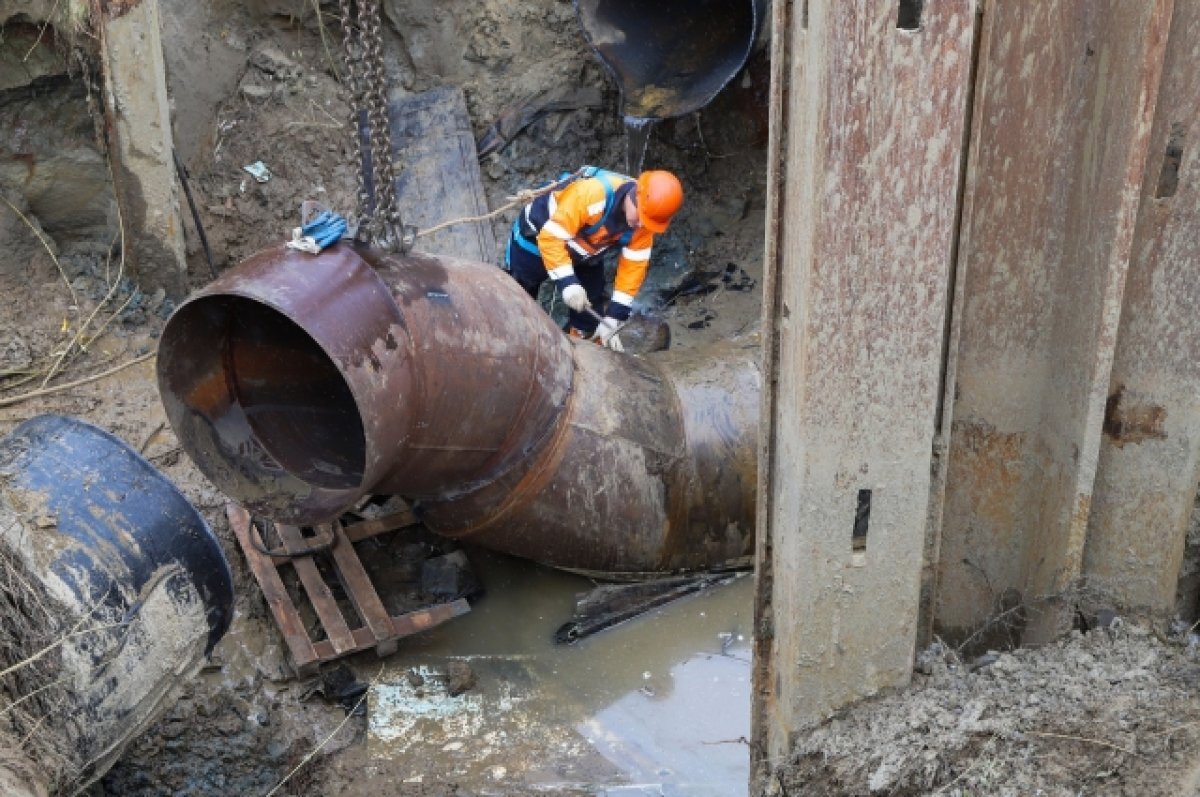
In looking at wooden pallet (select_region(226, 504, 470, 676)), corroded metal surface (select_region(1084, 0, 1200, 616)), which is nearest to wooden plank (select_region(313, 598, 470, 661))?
wooden pallet (select_region(226, 504, 470, 676))

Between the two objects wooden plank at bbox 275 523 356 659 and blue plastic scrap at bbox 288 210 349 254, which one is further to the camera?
wooden plank at bbox 275 523 356 659

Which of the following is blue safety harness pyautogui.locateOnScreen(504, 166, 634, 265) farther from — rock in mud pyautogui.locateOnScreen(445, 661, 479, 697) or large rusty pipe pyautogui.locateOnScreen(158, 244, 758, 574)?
rock in mud pyautogui.locateOnScreen(445, 661, 479, 697)

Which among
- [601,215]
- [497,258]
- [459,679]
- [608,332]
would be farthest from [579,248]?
[459,679]

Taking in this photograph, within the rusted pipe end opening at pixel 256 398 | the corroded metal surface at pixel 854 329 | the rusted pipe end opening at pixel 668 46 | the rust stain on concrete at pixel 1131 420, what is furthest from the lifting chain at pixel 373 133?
the rusted pipe end opening at pixel 668 46

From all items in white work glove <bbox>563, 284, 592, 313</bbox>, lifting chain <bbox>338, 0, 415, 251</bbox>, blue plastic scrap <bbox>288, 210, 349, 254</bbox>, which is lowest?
white work glove <bbox>563, 284, 592, 313</bbox>

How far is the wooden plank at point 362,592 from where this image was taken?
16.6 feet

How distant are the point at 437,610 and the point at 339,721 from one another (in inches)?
24.4

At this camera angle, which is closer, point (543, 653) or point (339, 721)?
point (339, 721)

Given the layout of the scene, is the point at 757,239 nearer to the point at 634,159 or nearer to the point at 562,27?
the point at 634,159

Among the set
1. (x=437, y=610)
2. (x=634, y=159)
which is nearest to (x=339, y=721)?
(x=437, y=610)

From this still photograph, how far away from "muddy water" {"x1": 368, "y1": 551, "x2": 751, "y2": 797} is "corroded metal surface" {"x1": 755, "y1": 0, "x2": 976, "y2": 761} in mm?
1546

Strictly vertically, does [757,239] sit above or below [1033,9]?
below

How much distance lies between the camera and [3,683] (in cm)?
344

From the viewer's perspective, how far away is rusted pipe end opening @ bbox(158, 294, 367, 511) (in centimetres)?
441
